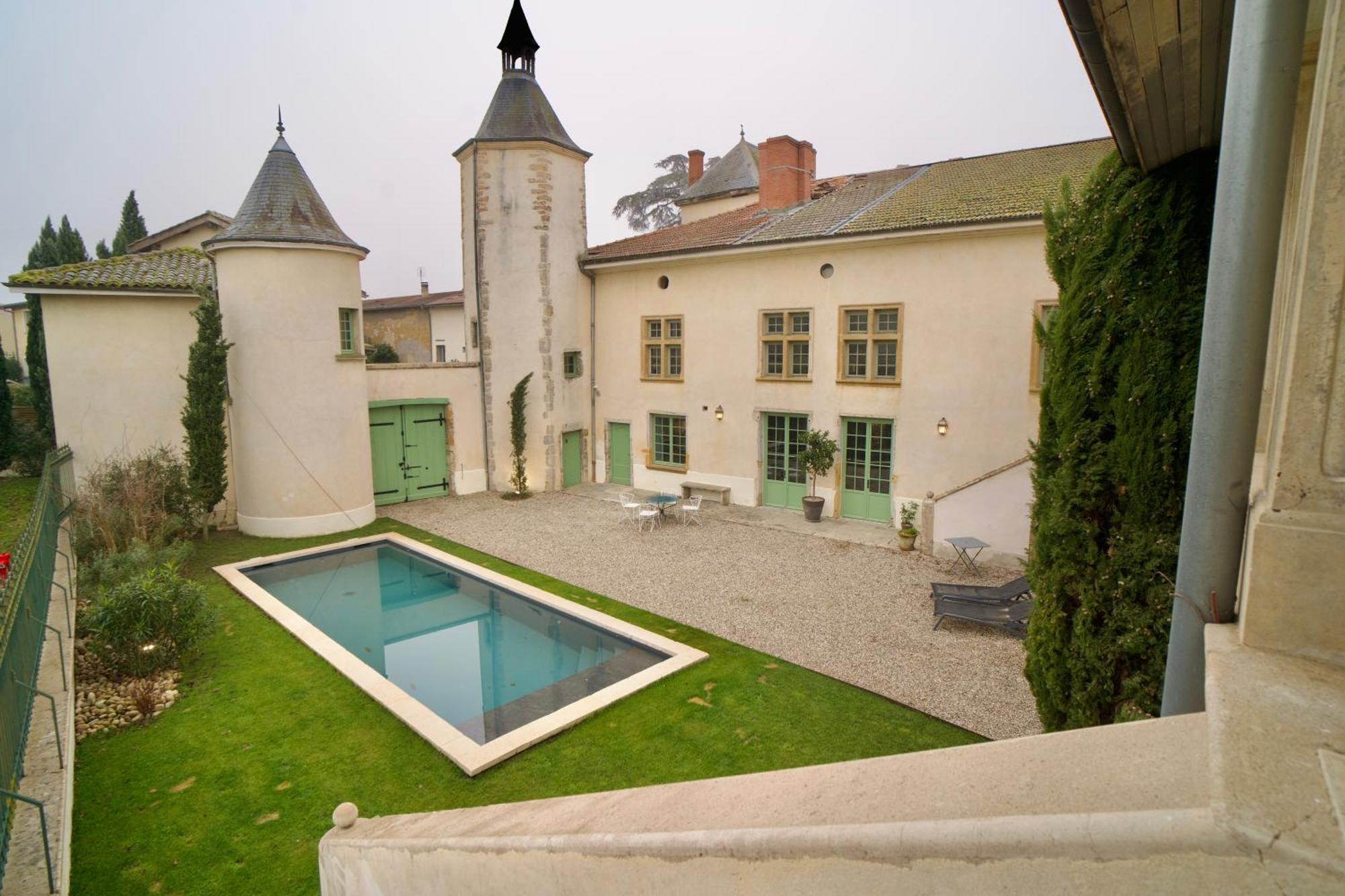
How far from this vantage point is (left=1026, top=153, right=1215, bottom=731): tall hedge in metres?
4.25

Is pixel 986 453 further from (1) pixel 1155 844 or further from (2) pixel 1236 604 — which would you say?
(1) pixel 1155 844

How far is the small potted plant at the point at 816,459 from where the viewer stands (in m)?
14.8

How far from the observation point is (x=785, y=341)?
1572 centimetres

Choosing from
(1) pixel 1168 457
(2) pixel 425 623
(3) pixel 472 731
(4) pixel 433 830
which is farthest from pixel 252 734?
(1) pixel 1168 457

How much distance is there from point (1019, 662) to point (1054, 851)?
8296 millimetres

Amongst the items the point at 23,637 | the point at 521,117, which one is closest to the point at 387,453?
the point at 521,117

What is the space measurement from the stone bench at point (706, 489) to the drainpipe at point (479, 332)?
18.3 ft

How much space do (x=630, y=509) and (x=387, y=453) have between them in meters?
6.39

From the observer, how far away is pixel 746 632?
9.30 m

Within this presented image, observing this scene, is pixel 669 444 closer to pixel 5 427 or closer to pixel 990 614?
pixel 990 614

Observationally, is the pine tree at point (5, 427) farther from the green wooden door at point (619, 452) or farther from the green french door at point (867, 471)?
the green french door at point (867, 471)

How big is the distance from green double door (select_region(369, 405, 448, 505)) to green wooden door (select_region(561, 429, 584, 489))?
3.17m

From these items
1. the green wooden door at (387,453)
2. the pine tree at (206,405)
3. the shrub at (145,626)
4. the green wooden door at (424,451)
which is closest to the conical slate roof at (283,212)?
the pine tree at (206,405)

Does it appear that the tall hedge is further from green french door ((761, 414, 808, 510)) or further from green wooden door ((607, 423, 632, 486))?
green wooden door ((607, 423, 632, 486))
